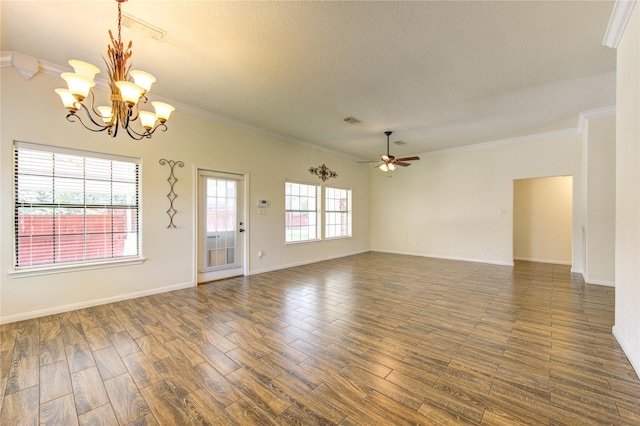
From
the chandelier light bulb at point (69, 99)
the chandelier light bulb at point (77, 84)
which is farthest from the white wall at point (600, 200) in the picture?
the chandelier light bulb at point (69, 99)

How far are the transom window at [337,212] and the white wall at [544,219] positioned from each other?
14.6 ft

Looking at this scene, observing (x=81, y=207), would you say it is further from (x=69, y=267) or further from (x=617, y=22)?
(x=617, y=22)

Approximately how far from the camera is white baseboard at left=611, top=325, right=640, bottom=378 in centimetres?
200

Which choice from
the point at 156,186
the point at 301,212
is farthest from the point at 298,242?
the point at 156,186

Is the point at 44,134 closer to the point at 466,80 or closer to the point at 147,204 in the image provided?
the point at 147,204

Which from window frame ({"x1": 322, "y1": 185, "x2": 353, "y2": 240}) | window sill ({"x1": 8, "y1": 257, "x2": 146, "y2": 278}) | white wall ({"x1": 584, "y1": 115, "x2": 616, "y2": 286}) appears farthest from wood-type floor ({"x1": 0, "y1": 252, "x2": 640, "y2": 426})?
window frame ({"x1": 322, "y1": 185, "x2": 353, "y2": 240})

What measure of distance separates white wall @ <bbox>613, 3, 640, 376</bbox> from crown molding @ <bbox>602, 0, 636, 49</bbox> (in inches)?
1.9

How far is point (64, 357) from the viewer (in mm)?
2250

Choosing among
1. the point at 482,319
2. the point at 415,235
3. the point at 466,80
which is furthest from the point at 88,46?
the point at 415,235

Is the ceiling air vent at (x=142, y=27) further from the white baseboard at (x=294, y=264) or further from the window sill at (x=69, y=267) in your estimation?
the white baseboard at (x=294, y=264)

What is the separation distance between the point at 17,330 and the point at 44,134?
88.1 inches

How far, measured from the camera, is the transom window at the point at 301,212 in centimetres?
618

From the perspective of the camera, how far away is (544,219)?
6648 millimetres

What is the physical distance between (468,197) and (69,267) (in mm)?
7924
